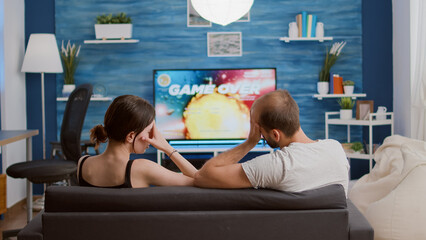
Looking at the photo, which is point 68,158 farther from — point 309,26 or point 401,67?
point 401,67

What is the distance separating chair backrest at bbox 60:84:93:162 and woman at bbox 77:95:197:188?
1882mm

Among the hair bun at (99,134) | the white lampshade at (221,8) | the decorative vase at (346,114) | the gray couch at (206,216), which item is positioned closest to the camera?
the gray couch at (206,216)

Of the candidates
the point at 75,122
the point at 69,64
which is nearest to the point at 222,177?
the point at 75,122

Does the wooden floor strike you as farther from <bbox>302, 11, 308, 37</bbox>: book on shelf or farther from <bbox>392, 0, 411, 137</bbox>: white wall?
<bbox>392, 0, 411, 137</bbox>: white wall

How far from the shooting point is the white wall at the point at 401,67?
470 centimetres

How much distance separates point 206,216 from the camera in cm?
155

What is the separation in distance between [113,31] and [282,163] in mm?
3944

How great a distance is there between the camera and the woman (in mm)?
1741

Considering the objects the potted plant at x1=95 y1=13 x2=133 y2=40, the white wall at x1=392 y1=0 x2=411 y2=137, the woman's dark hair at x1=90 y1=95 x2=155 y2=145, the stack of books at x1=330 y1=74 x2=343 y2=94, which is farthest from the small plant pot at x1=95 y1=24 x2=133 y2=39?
the woman's dark hair at x1=90 y1=95 x2=155 y2=145

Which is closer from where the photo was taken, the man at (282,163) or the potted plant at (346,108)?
the man at (282,163)

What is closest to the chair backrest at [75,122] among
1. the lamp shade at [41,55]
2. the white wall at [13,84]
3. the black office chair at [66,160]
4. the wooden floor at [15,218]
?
the black office chair at [66,160]

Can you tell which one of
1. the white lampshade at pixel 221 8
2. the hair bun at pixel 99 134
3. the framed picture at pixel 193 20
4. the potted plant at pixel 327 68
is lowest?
the hair bun at pixel 99 134

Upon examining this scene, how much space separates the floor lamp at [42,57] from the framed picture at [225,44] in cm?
165

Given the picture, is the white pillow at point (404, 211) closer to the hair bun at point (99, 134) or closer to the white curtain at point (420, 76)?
the hair bun at point (99, 134)
